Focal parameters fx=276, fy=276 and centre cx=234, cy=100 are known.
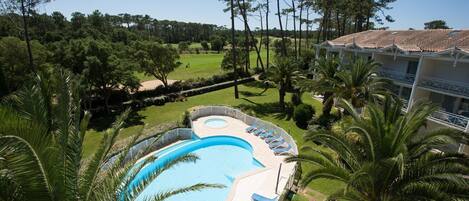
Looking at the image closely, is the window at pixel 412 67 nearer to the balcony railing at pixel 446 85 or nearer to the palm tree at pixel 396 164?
the balcony railing at pixel 446 85

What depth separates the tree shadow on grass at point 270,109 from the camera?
27406 mm

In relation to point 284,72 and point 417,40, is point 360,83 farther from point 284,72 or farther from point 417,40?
point 417,40

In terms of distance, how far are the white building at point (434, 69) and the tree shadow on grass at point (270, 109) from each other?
945 cm

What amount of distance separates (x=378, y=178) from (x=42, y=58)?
3054 cm

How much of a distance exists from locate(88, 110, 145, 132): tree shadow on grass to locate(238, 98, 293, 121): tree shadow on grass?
10.6 m

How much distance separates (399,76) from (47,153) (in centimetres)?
2657

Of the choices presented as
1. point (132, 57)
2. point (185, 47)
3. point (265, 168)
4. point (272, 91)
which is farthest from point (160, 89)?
point (185, 47)

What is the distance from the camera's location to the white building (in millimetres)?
18828

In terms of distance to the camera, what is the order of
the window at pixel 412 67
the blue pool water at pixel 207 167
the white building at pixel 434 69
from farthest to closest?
the window at pixel 412 67
the white building at pixel 434 69
the blue pool water at pixel 207 167

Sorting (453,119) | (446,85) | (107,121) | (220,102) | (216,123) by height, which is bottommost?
(216,123)

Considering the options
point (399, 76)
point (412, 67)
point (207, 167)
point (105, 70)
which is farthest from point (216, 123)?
point (412, 67)

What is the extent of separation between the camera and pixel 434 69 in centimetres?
2208

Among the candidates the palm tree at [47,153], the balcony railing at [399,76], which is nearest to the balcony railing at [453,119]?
the balcony railing at [399,76]

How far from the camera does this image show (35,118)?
241 inches
